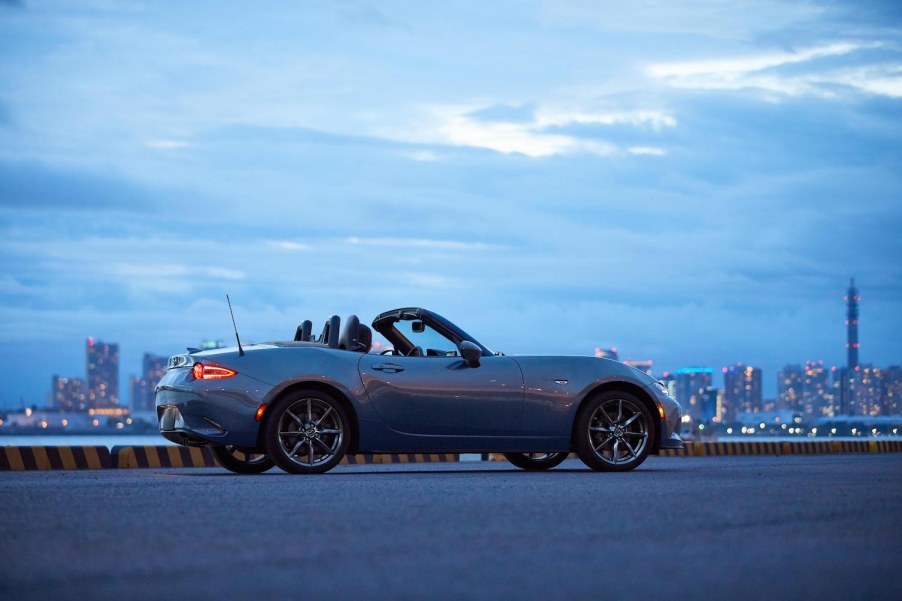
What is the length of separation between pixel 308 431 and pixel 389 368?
2.93 ft

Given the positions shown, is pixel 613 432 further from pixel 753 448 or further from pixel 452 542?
pixel 753 448

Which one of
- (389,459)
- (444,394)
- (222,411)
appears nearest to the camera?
(222,411)

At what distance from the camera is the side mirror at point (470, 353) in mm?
12219

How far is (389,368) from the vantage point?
39.7 ft

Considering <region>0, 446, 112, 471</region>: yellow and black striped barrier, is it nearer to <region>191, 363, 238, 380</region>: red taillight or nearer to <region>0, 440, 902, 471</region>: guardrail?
<region>0, 440, 902, 471</region>: guardrail

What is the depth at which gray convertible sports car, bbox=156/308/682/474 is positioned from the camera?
11.8 m

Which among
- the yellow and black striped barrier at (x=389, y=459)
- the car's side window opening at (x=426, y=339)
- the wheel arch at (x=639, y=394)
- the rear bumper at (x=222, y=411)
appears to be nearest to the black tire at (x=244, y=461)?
the rear bumper at (x=222, y=411)

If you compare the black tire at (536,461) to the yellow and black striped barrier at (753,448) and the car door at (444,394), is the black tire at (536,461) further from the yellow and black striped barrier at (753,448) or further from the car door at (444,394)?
the yellow and black striped barrier at (753,448)

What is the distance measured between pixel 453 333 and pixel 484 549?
23.3ft

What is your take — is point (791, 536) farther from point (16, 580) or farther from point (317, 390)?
point (317, 390)

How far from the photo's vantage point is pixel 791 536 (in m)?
6.25

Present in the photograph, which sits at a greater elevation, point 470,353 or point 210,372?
point 470,353

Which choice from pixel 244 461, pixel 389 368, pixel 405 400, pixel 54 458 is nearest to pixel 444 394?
pixel 405 400

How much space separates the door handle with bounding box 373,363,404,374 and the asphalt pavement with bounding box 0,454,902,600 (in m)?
2.47
